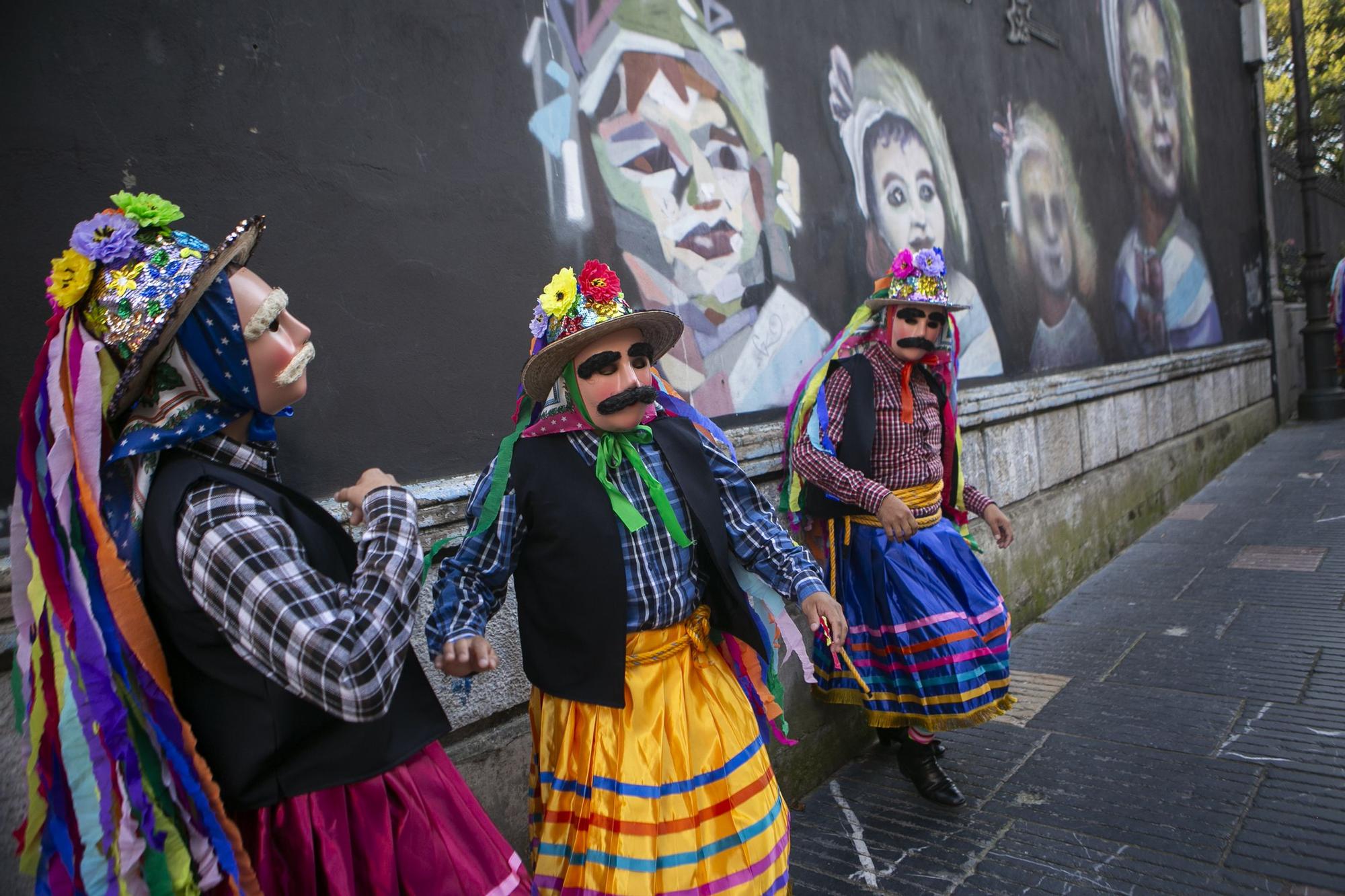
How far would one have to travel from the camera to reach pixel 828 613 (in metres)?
2.27

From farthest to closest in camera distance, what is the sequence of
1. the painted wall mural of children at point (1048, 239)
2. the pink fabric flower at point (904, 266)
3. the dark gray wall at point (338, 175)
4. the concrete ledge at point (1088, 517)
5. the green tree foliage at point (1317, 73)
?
the green tree foliage at point (1317, 73)
the painted wall mural of children at point (1048, 239)
the concrete ledge at point (1088, 517)
the pink fabric flower at point (904, 266)
the dark gray wall at point (338, 175)

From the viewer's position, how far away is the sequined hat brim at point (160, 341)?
1479 millimetres

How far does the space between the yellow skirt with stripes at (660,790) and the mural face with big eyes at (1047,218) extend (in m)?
5.19

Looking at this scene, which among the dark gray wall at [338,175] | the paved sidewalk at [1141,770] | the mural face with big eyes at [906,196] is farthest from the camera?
the mural face with big eyes at [906,196]

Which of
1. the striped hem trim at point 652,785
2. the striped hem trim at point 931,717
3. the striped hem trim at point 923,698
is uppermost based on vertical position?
the striped hem trim at point 652,785

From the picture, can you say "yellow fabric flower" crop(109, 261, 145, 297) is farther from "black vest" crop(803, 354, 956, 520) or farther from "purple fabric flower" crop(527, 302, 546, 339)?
"black vest" crop(803, 354, 956, 520)

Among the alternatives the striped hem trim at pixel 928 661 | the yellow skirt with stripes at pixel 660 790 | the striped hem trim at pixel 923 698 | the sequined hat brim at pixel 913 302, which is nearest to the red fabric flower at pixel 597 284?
the yellow skirt with stripes at pixel 660 790

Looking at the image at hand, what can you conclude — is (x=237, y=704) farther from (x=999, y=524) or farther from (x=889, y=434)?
(x=999, y=524)

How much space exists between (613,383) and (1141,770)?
2701 mm

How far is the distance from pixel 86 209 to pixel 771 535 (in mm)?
1842

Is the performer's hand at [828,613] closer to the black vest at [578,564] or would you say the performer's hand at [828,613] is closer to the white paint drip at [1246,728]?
the black vest at [578,564]

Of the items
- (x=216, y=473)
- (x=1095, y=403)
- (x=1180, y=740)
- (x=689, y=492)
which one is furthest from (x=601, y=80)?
(x=1095, y=403)

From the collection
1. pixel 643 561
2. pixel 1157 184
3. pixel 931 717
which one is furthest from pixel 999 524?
pixel 1157 184

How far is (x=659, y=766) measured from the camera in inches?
85.0
